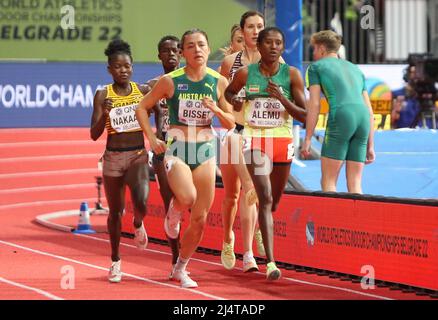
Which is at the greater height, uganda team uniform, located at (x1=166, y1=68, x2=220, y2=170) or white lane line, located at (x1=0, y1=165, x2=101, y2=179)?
uganda team uniform, located at (x1=166, y1=68, x2=220, y2=170)

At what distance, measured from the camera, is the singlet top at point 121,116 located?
40.7ft

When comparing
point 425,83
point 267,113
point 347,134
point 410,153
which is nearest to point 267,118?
point 267,113

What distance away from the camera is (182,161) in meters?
11.8

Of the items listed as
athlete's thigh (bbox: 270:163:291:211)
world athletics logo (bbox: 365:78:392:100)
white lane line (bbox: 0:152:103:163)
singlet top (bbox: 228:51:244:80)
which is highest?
singlet top (bbox: 228:51:244:80)

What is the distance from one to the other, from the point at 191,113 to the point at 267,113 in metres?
0.93

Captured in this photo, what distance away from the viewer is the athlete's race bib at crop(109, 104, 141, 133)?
12.4m

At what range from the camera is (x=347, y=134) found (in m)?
13.6

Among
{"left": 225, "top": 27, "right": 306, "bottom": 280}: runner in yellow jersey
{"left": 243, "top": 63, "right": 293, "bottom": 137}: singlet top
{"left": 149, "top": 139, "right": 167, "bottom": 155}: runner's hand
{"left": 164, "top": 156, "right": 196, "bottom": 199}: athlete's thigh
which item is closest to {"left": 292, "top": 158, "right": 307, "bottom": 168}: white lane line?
{"left": 225, "top": 27, "right": 306, "bottom": 280}: runner in yellow jersey

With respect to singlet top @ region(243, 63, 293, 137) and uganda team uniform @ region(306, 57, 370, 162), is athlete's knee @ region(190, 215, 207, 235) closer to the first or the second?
singlet top @ region(243, 63, 293, 137)

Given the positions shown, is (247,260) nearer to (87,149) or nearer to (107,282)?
(107,282)

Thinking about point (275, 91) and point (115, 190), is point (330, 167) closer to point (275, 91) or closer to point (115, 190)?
point (275, 91)

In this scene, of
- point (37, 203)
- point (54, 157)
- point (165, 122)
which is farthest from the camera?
point (54, 157)

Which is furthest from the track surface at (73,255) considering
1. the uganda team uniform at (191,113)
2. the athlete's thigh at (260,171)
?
the uganda team uniform at (191,113)
